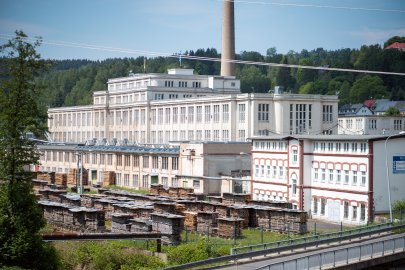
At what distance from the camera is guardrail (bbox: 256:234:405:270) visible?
27.4m

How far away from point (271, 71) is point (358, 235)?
16053 centimetres

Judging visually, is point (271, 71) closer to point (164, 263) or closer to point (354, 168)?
point (354, 168)

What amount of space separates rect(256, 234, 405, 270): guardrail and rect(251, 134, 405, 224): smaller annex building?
896 centimetres

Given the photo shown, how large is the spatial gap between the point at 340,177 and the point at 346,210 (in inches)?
77.9

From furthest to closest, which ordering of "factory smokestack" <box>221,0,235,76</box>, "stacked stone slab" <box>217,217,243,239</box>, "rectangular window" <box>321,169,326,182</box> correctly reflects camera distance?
"factory smokestack" <box>221,0,235,76</box> < "rectangular window" <box>321,169,326,182</box> < "stacked stone slab" <box>217,217,243,239</box>

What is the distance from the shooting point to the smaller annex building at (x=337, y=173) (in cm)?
4191

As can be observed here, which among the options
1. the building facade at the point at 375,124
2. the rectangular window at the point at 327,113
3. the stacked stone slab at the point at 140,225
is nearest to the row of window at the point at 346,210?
the stacked stone slab at the point at 140,225

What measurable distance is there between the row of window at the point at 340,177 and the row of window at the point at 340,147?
123 centimetres

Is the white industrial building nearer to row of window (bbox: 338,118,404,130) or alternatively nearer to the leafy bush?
the leafy bush

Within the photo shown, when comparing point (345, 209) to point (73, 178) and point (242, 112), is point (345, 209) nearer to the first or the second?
point (242, 112)

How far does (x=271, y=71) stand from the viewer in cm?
19388

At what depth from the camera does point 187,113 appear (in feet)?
260

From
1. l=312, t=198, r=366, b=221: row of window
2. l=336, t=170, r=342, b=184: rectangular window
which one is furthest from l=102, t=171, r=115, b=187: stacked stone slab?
l=336, t=170, r=342, b=184: rectangular window

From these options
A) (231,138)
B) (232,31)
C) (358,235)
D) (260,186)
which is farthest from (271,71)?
(358,235)
